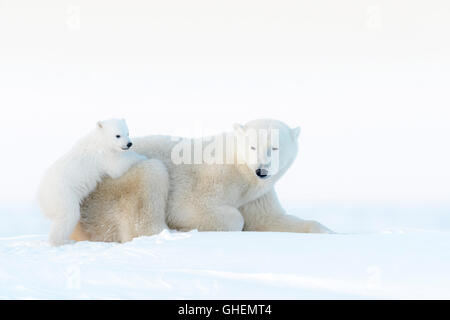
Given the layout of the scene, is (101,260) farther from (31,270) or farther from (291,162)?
(291,162)

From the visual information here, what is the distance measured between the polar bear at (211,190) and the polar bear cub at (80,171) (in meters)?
0.25

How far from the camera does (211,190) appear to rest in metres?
5.84

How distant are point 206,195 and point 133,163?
2.65 ft

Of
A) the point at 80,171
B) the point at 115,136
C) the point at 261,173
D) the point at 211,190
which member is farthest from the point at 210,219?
the point at 80,171

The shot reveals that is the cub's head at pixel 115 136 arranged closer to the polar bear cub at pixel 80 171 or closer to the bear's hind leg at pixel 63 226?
the polar bear cub at pixel 80 171

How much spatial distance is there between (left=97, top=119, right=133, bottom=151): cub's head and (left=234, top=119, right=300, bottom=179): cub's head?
109 centimetres

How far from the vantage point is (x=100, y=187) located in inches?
235

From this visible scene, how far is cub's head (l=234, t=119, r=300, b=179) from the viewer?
5469mm

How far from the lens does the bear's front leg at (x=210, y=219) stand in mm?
5703

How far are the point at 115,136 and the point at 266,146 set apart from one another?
1470 millimetres

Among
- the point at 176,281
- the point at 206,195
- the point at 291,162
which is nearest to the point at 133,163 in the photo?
the point at 206,195

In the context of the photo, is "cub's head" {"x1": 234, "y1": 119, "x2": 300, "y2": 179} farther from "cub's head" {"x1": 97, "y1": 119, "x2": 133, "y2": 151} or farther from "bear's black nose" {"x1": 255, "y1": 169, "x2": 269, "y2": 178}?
"cub's head" {"x1": 97, "y1": 119, "x2": 133, "y2": 151}

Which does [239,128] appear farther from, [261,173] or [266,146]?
[261,173]

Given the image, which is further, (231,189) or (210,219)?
(231,189)
